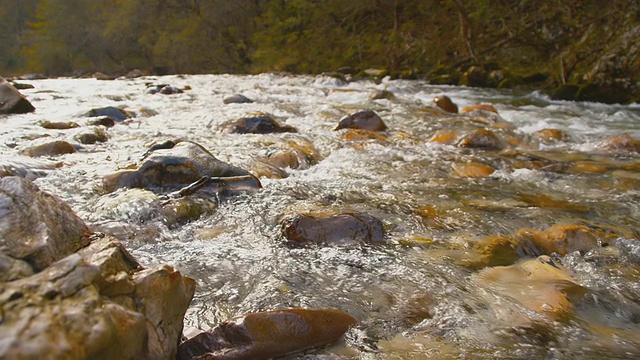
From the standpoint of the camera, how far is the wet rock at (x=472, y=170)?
4.31 m

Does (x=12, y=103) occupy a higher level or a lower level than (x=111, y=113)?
higher

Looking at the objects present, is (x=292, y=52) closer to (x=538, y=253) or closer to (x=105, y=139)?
(x=105, y=139)

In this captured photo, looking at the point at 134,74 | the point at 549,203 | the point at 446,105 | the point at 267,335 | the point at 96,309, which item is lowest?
the point at 134,74

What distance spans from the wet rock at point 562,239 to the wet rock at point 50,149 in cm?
440

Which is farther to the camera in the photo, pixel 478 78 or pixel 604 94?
pixel 478 78

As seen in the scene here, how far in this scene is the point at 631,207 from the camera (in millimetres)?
3422

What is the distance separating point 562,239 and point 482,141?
9.10 ft

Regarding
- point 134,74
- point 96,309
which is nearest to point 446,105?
point 96,309

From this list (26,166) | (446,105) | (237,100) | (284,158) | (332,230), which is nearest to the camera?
(332,230)

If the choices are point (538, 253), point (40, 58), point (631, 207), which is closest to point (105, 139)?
Result: point (538, 253)

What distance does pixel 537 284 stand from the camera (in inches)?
88.8

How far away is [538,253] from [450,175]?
168 cm

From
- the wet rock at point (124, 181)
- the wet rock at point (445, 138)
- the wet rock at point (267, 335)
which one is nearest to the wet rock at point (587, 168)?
the wet rock at point (445, 138)

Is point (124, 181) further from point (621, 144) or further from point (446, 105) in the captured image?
point (446, 105)
